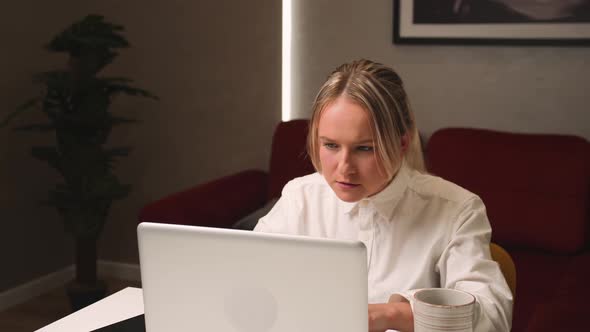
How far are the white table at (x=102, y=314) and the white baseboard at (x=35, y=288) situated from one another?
211 centimetres

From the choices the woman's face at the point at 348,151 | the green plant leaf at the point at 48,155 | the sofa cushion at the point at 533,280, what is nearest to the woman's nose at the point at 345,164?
the woman's face at the point at 348,151

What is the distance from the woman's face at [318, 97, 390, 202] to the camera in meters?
1.44

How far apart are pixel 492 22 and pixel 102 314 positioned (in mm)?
2136

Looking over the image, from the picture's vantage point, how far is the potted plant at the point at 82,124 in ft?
10.3

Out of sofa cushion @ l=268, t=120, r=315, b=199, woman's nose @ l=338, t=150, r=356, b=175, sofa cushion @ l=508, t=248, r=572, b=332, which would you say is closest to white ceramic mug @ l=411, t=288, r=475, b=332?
woman's nose @ l=338, t=150, r=356, b=175

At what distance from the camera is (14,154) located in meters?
3.53

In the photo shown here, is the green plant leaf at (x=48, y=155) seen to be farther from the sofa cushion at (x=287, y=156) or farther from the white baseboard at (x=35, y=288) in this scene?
the sofa cushion at (x=287, y=156)

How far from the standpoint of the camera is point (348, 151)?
4.73ft

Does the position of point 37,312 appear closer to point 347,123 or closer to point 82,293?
point 82,293

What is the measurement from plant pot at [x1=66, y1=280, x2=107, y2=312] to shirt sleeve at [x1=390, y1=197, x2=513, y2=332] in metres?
2.17

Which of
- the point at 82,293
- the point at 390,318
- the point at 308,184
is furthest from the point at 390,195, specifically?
the point at 82,293

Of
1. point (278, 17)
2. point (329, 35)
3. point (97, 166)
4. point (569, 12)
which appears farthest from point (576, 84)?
point (97, 166)

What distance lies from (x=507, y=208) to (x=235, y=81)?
Result: 54.6 inches

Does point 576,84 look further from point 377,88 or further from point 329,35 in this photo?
point 377,88
